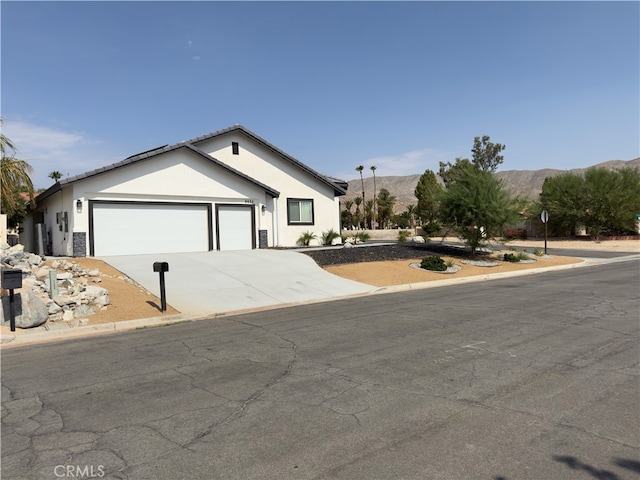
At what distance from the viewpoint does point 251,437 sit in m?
4.39

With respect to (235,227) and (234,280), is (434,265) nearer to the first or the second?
(234,280)

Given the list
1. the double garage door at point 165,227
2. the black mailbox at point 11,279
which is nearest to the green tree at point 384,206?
the double garage door at point 165,227

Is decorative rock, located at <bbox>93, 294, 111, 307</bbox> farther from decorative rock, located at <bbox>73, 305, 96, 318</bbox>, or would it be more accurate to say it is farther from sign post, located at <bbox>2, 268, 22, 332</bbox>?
sign post, located at <bbox>2, 268, 22, 332</bbox>

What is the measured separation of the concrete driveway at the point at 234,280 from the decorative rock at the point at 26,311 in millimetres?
3180

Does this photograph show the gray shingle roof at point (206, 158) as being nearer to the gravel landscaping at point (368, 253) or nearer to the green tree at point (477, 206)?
the gravel landscaping at point (368, 253)

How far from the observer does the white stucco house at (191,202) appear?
1970cm

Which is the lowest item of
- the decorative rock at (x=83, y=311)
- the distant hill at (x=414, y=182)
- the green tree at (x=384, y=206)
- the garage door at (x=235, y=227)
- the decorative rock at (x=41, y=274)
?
the decorative rock at (x=83, y=311)

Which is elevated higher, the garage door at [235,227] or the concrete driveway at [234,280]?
the garage door at [235,227]

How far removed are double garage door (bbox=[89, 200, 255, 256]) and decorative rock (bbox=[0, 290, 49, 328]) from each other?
31.6 ft

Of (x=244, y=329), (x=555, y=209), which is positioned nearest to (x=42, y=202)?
(x=244, y=329)

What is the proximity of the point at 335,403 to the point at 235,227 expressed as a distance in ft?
62.8

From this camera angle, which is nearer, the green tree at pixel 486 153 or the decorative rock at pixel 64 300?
the decorative rock at pixel 64 300

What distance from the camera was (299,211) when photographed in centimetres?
2695

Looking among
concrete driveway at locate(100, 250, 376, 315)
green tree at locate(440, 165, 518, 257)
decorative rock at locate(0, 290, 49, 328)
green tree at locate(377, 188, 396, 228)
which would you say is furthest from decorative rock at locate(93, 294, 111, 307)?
green tree at locate(377, 188, 396, 228)
